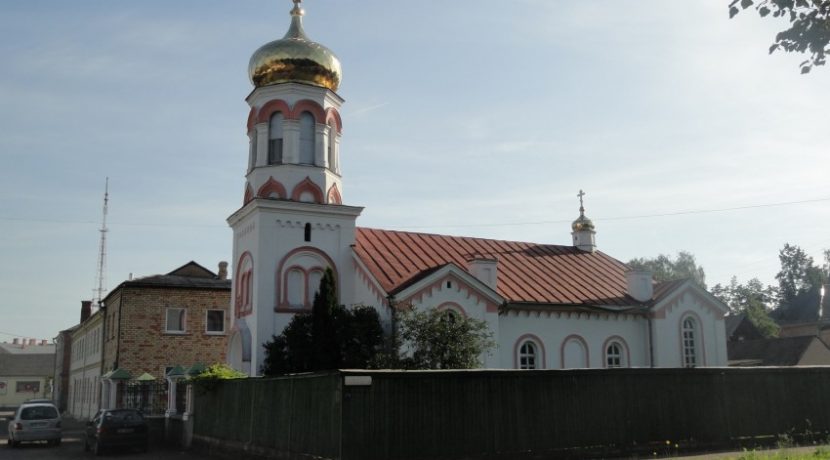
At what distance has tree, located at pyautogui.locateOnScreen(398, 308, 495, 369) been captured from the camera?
22500 millimetres

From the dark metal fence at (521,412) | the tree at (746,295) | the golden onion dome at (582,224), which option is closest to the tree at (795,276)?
the tree at (746,295)

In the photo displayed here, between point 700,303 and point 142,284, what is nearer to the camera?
point 700,303

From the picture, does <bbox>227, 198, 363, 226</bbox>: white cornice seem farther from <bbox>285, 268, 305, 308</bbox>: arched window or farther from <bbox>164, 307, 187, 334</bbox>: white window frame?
<bbox>164, 307, 187, 334</bbox>: white window frame

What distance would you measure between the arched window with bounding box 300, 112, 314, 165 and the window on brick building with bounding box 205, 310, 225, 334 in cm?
1453

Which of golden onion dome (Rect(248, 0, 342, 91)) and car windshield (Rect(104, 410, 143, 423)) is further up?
golden onion dome (Rect(248, 0, 342, 91))

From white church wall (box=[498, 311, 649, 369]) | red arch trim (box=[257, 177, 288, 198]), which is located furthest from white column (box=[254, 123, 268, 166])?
white church wall (box=[498, 311, 649, 369])

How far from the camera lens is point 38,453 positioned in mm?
23250

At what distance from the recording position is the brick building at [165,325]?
117 feet

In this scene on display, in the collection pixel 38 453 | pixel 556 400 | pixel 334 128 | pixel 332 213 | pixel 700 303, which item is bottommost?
pixel 38 453

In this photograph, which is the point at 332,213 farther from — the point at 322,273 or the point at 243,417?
the point at 243,417

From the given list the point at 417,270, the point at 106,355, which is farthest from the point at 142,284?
the point at 417,270

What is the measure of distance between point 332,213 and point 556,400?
11.4m

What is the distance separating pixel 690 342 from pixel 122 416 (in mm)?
20226

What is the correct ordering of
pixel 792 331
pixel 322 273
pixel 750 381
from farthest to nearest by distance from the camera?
pixel 792 331 < pixel 322 273 < pixel 750 381
